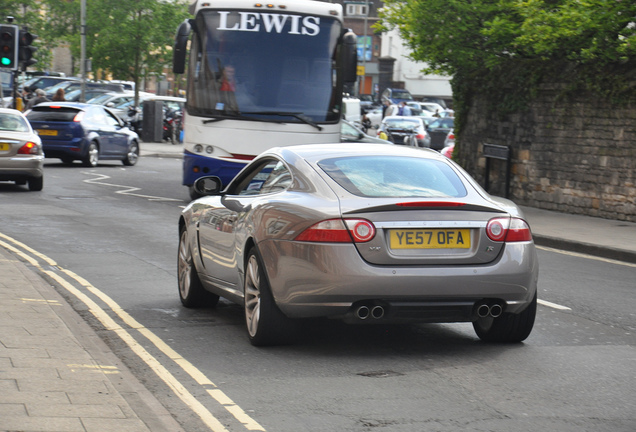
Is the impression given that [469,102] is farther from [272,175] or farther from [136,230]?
[272,175]

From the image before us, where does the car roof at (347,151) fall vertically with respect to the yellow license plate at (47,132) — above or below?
above

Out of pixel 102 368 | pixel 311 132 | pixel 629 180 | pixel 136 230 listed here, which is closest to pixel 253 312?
pixel 102 368

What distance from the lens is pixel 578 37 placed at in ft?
60.9

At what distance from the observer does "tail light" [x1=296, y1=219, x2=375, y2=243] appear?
22.1 feet

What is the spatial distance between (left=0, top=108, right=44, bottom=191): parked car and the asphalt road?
8931 mm

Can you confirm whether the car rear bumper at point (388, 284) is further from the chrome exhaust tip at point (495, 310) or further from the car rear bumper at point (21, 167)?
the car rear bumper at point (21, 167)

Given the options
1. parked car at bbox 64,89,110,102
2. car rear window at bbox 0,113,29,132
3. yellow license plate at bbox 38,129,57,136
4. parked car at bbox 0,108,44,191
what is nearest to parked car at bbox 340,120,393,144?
yellow license plate at bbox 38,129,57,136

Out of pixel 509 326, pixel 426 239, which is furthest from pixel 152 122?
pixel 426 239

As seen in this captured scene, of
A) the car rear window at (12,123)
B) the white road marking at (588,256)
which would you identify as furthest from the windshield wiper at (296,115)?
the car rear window at (12,123)

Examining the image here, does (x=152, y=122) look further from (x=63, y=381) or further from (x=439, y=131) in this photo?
(x=63, y=381)

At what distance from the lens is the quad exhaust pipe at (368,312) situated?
270 inches

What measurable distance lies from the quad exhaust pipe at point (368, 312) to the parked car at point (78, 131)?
2093cm

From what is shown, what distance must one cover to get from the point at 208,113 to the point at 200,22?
154 cm

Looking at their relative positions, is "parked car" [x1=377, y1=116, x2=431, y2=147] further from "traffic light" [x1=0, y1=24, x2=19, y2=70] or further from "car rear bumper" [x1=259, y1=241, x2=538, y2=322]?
"car rear bumper" [x1=259, y1=241, x2=538, y2=322]
